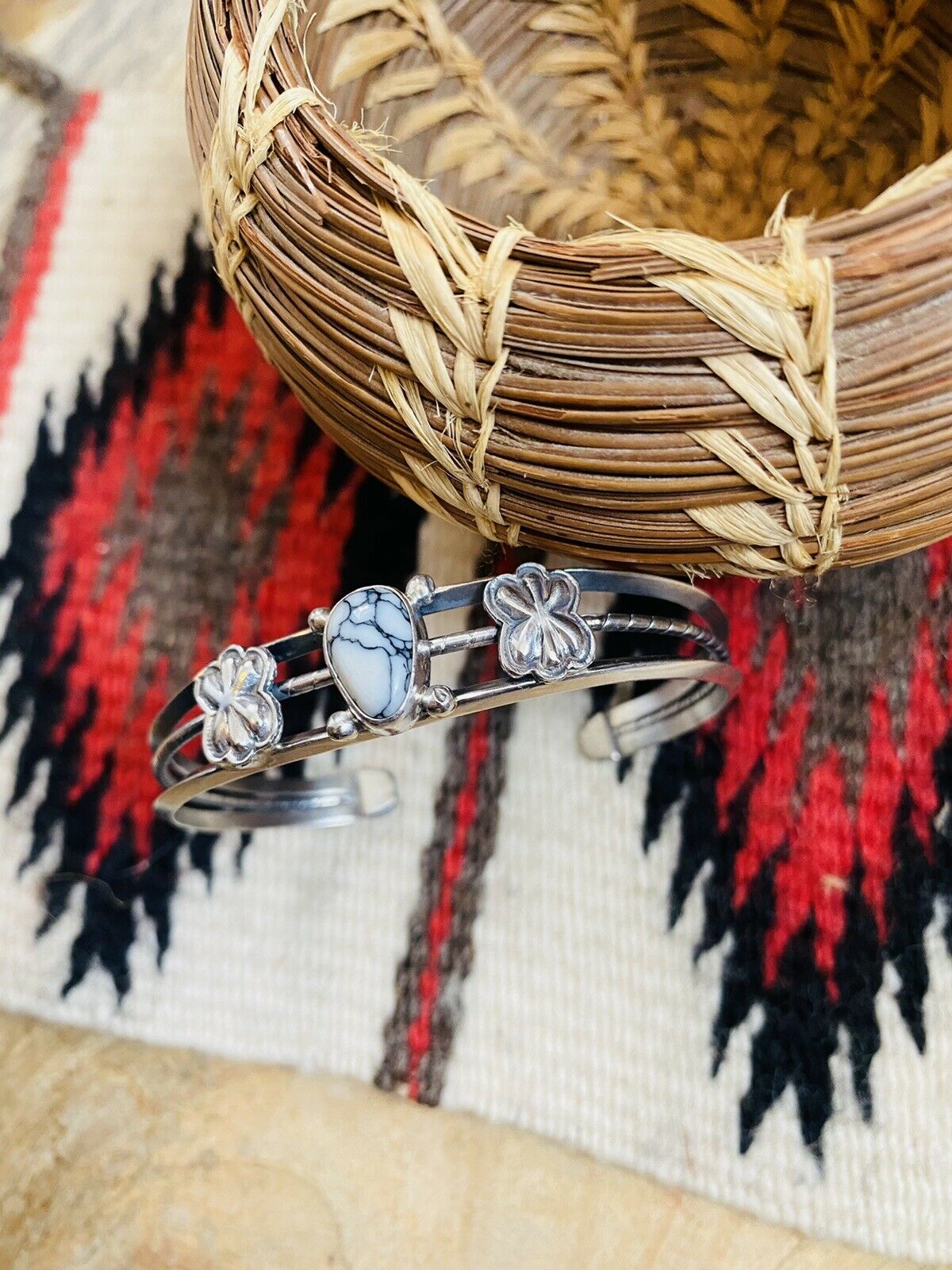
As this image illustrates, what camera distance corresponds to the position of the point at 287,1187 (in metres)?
0.48

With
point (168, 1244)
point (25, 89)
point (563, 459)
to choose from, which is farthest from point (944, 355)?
point (25, 89)

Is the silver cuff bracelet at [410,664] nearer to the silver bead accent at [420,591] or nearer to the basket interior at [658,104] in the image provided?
the silver bead accent at [420,591]

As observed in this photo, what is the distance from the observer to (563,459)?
0.30 meters

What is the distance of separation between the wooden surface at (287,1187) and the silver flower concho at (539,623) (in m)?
0.24

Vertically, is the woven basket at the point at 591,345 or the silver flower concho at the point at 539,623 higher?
the woven basket at the point at 591,345

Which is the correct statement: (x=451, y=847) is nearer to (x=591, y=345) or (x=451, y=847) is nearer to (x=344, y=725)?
(x=344, y=725)

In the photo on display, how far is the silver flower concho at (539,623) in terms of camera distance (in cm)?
35

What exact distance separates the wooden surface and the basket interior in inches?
16.6

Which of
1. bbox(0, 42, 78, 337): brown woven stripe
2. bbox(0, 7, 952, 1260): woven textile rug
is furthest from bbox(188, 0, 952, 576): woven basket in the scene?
bbox(0, 42, 78, 337): brown woven stripe

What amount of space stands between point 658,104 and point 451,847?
0.38 meters

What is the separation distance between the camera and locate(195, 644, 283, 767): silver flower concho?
374 millimetres

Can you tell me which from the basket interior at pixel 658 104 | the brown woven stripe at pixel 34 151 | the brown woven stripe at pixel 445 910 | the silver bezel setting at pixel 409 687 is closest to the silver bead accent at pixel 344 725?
the silver bezel setting at pixel 409 687

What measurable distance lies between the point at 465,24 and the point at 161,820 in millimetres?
404

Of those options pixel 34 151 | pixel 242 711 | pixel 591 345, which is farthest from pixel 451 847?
pixel 34 151
